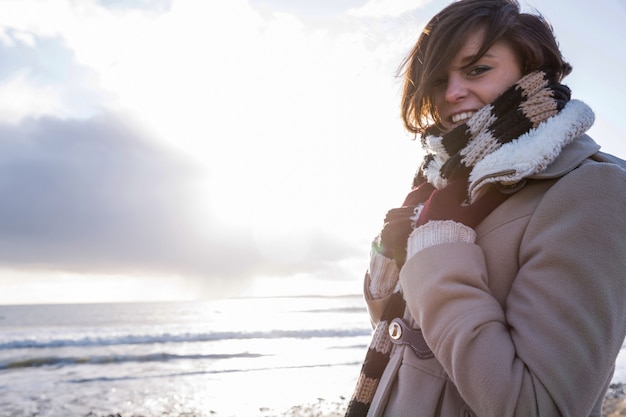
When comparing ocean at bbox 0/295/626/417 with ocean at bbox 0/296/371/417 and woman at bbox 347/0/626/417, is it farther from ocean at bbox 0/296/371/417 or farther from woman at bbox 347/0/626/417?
woman at bbox 347/0/626/417

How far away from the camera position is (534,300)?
1.06 metres

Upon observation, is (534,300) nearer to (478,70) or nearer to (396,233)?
(396,233)

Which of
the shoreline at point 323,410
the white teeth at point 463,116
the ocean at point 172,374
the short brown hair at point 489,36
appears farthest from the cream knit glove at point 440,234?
the ocean at point 172,374

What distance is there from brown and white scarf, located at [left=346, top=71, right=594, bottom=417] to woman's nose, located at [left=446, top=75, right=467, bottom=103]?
10 centimetres

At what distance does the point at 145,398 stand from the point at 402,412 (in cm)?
808

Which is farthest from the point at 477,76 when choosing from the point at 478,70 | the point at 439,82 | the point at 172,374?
the point at 172,374

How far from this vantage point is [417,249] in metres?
1.23

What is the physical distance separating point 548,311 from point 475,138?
0.48m

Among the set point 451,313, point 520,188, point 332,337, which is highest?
point 520,188

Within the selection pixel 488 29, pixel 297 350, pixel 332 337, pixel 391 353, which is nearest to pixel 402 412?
pixel 391 353

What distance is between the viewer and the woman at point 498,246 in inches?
40.2

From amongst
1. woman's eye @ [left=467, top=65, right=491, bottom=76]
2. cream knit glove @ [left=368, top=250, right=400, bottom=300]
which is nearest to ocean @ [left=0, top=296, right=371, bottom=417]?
cream knit glove @ [left=368, top=250, right=400, bottom=300]

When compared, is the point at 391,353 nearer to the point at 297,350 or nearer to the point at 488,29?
the point at 488,29

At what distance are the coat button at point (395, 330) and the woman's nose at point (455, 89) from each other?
65 centimetres
